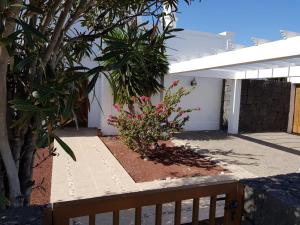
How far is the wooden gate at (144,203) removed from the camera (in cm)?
199

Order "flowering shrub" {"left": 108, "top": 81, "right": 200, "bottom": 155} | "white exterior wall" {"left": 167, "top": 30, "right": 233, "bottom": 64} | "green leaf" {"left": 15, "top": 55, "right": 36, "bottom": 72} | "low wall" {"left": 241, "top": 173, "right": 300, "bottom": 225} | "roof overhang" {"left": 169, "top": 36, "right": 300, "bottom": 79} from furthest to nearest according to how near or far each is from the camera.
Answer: "white exterior wall" {"left": 167, "top": 30, "right": 233, "bottom": 64}
"flowering shrub" {"left": 108, "top": 81, "right": 200, "bottom": 155}
"roof overhang" {"left": 169, "top": 36, "right": 300, "bottom": 79}
"low wall" {"left": 241, "top": 173, "right": 300, "bottom": 225}
"green leaf" {"left": 15, "top": 55, "right": 36, "bottom": 72}

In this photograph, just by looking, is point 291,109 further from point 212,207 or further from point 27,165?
point 27,165

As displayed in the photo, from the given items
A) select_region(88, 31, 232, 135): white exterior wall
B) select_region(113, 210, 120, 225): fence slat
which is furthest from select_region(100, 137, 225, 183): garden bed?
select_region(113, 210, 120, 225): fence slat

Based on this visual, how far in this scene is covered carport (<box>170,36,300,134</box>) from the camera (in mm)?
7232

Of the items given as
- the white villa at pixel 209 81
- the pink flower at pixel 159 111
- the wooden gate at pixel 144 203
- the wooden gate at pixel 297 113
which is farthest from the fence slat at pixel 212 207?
the wooden gate at pixel 297 113

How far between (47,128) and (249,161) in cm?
844

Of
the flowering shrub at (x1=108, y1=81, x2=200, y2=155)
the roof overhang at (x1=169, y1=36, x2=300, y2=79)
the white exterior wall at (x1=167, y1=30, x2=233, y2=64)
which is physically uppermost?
the white exterior wall at (x1=167, y1=30, x2=233, y2=64)

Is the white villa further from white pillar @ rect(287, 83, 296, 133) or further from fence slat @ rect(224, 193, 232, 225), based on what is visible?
fence slat @ rect(224, 193, 232, 225)

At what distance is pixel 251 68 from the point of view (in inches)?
542

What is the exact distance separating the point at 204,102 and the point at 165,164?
7.25 meters

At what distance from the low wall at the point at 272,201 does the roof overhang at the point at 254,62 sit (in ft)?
15.7

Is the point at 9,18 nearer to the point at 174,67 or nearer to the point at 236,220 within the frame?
the point at 236,220

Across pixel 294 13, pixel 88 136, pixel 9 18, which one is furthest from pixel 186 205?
pixel 88 136

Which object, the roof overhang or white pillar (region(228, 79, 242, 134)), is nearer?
the roof overhang
